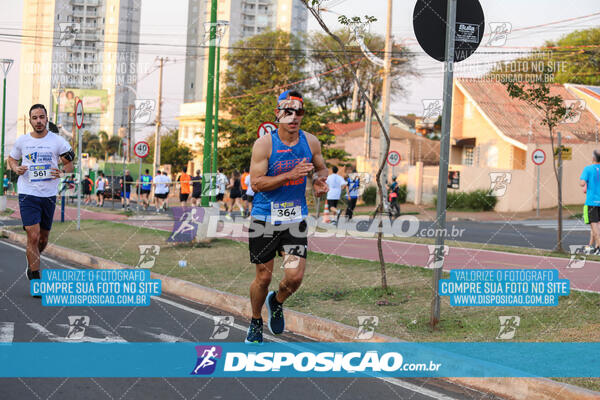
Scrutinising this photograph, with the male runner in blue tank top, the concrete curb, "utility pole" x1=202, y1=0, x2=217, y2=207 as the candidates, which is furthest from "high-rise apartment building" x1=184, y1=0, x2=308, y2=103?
the male runner in blue tank top

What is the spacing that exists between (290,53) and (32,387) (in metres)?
→ 53.6

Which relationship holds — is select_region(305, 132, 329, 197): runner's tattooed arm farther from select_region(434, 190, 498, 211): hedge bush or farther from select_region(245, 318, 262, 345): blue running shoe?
select_region(434, 190, 498, 211): hedge bush

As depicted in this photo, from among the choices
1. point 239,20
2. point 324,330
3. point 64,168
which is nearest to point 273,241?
point 324,330

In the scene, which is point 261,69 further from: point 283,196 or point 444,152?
point 283,196

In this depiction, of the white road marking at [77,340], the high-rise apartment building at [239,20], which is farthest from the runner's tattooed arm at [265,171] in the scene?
the high-rise apartment building at [239,20]

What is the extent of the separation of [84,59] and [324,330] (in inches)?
3552

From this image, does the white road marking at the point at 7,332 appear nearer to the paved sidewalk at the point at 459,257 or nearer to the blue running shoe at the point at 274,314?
the blue running shoe at the point at 274,314

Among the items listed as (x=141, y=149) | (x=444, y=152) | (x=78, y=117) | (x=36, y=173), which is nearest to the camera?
(x=444, y=152)

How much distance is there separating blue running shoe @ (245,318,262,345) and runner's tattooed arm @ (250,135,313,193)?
1.13 m

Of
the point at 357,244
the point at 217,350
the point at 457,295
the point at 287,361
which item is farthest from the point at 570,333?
the point at 357,244

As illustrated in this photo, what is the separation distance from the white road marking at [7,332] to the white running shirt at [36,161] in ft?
6.81

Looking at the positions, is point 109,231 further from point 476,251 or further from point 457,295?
point 457,295

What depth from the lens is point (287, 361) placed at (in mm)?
5527

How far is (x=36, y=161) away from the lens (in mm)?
8148
